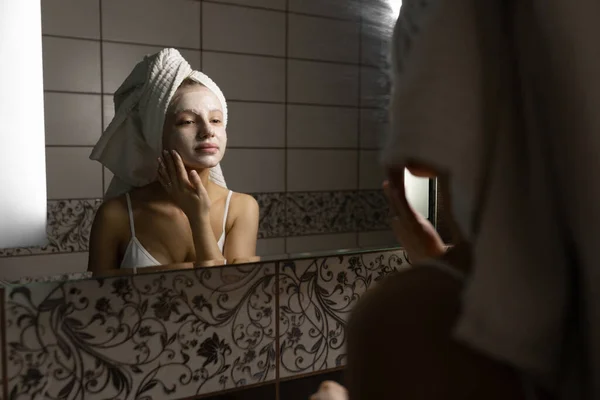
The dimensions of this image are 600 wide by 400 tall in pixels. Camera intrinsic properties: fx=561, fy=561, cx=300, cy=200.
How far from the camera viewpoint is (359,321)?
29 cm

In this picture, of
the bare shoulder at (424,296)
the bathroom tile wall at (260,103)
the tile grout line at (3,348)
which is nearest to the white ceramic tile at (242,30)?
the bathroom tile wall at (260,103)

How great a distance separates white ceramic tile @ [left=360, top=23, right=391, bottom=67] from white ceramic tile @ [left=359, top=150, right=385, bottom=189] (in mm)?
136

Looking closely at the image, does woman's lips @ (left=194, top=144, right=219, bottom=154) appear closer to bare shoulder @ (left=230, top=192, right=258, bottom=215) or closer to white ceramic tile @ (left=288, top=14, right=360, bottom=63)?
bare shoulder @ (left=230, top=192, right=258, bottom=215)

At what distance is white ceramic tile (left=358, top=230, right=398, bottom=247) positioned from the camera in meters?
0.85

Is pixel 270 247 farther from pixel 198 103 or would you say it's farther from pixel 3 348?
pixel 3 348

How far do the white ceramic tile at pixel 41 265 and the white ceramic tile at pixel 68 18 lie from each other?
0.83 feet

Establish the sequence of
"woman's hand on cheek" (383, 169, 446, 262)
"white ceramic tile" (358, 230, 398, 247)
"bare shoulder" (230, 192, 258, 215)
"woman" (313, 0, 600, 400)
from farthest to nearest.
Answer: "white ceramic tile" (358, 230, 398, 247) < "bare shoulder" (230, 192, 258, 215) < "woman's hand on cheek" (383, 169, 446, 262) < "woman" (313, 0, 600, 400)

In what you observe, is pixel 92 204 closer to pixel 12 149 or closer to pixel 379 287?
pixel 12 149

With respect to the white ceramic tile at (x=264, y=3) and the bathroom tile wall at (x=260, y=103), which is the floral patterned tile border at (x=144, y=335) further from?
the white ceramic tile at (x=264, y=3)

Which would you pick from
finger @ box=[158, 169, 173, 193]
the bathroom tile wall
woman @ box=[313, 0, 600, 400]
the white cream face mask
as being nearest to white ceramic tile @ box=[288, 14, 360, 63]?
the bathroom tile wall

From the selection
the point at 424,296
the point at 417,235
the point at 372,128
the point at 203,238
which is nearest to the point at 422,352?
the point at 424,296

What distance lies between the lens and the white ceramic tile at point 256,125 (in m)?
A: 0.72

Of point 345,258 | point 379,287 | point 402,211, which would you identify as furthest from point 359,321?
point 345,258

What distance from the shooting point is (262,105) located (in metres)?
0.74
